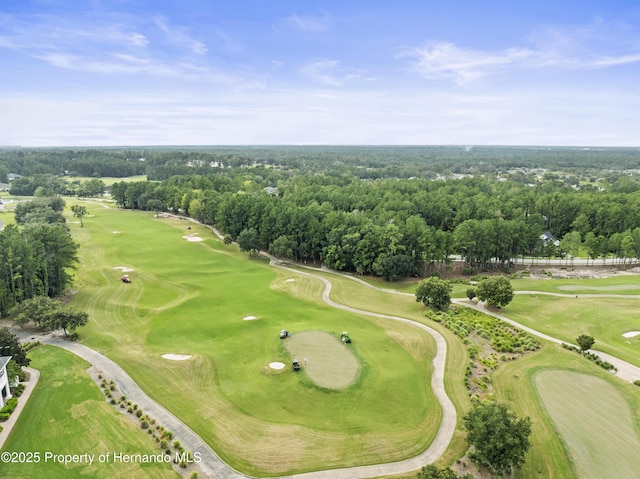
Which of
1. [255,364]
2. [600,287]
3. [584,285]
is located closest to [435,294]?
[255,364]

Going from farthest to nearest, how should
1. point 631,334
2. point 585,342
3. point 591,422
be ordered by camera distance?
point 631,334, point 585,342, point 591,422

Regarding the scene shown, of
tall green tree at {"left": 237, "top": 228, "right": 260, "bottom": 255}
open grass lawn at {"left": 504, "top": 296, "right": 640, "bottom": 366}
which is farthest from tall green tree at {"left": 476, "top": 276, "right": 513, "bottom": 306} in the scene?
tall green tree at {"left": 237, "top": 228, "right": 260, "bottom": 255}

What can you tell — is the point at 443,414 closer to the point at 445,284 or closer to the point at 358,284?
the point at 445,284

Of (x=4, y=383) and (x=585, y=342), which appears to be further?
(x=585, y=342)

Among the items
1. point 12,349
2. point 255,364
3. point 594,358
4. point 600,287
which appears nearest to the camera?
point 12,349

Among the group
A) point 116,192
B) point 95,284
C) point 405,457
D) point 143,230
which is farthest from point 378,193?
point 405,457

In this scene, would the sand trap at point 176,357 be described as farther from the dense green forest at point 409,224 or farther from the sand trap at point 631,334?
the sand trap at point 631,334

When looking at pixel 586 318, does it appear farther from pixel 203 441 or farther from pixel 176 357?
pixel 176 357
